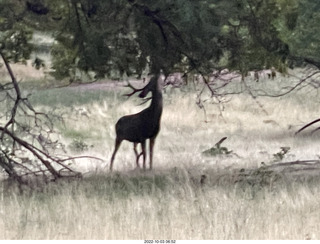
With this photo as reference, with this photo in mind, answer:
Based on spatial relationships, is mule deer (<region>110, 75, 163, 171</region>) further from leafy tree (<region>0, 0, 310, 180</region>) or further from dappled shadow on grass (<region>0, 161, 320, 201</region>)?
leafy tree (<region>0, 0, 310, 180</region>)

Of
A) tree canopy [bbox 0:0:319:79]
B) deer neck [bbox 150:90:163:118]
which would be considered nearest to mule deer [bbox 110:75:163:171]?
deer neck [bbox 150:90:163:118]

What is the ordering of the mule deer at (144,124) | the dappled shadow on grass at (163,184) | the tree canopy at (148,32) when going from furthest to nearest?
the mule deer at (144,124) < the dappled shadow on grass at (163,184) < the tree canopy at (148,32)

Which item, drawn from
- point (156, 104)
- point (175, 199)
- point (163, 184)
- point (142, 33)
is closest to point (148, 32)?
point (142, 33)

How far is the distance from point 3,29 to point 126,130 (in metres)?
3.01

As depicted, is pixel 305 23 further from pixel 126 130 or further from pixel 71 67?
pixel 71 67

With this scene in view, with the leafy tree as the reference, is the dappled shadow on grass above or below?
below

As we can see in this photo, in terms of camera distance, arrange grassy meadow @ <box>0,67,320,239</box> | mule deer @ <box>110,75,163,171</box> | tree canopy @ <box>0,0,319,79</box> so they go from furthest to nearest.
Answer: mule deer @ <box>110,75,163,171</box>, tree canopy @ <box>0,0,319,79</box>, grassy meadow @ <box>0,67,320,239</box>

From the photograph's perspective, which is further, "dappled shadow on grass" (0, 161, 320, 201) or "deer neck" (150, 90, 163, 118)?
"deer neck" (150, 90, 163, 118)

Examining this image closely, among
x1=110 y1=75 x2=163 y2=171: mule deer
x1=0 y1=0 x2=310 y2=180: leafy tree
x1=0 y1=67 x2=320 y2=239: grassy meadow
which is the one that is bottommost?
x1=0 y1=67 x2=320 y2=239: grassy meadow

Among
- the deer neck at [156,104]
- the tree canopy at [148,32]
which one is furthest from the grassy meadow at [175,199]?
the tree canopy at [148,32]

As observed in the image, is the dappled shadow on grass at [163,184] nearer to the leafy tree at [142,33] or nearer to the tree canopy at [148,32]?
the leafy tree at [142,33]

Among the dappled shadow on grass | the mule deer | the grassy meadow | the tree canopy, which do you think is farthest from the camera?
the mule deer

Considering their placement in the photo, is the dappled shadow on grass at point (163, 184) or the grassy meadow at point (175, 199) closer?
the grassy meadow at point (175, 199)
